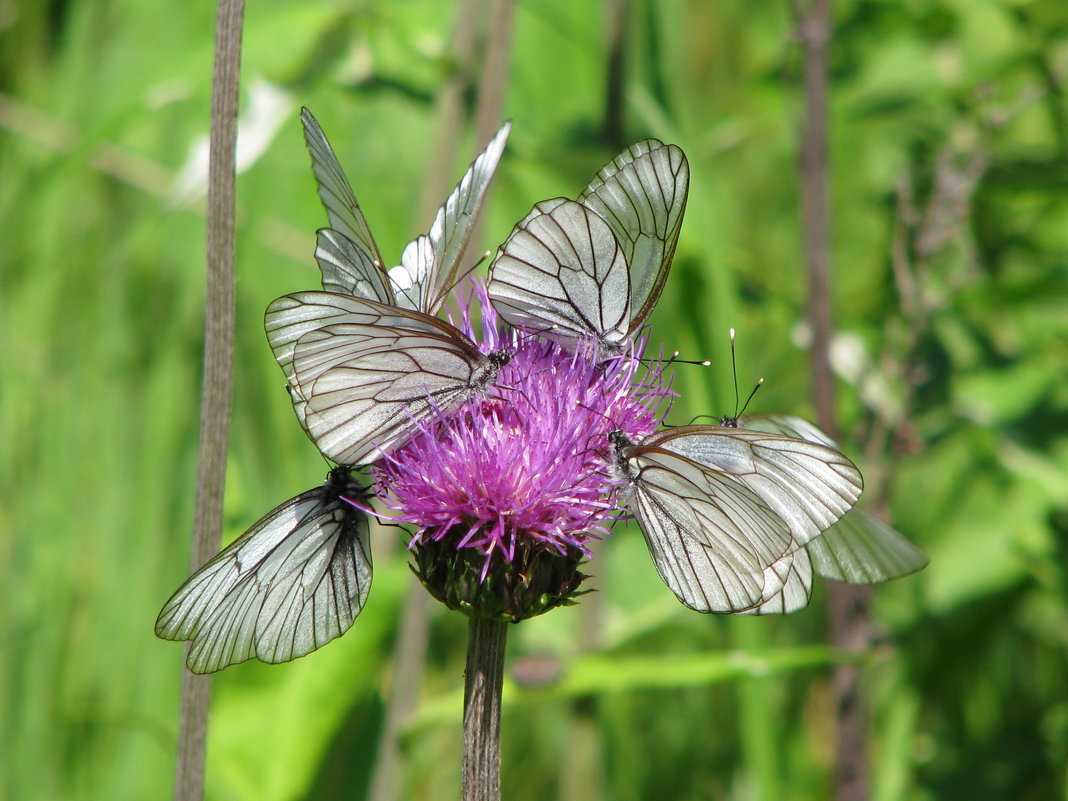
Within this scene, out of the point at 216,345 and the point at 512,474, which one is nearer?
the point at 216,345

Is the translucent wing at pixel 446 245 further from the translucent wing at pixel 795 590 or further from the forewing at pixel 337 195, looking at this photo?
the translucent wing at pixel 795 590

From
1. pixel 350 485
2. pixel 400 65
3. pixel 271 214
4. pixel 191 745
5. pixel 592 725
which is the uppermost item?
pixel 400 65

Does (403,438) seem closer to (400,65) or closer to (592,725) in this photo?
(592,725)

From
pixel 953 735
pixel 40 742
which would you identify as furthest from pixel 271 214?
pixel 953 735

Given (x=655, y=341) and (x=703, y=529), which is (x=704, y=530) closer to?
(x=703, y=529)

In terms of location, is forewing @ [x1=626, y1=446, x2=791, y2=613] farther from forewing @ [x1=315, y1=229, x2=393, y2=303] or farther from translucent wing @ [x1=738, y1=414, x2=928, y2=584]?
forewing @ [x1=315, y1=229, x2=393, y2=303]

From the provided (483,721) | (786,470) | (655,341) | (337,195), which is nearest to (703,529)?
(786,470)
